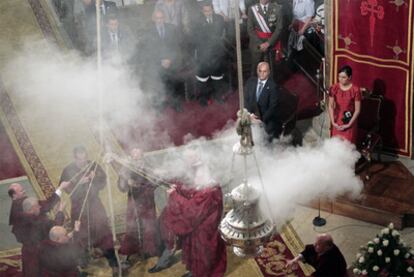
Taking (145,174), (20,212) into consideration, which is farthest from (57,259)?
(145,174)

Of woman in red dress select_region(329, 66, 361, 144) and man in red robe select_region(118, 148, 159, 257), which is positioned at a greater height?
woman in red dress select_region(329, 66, 361, 144)

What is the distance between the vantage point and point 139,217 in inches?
454

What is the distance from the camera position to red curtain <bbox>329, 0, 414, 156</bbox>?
12094 millimetres

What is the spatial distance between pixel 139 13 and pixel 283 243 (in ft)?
19.1

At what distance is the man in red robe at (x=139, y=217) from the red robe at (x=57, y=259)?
82 cm

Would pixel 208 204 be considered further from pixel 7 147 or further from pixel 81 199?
pixel 7 147

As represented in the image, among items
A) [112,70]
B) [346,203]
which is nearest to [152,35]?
[112,70]

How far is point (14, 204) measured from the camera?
36.7 ft

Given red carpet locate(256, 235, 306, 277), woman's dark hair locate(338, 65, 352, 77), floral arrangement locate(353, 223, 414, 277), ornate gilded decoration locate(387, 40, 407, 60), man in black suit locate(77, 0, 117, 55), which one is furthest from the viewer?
man in black suit locate(77, 0, 117, 55)

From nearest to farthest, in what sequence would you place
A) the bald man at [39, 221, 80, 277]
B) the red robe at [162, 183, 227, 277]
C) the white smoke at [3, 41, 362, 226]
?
1. the bald man at [39, 221, 80, 277]
2. the red robe at [162, 183, 227, 277]
3. the white smoke at [3, 41, 362, 226]

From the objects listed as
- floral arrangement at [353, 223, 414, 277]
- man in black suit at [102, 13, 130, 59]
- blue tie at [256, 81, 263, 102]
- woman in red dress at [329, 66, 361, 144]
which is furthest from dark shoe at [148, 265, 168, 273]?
man in black suit at [102, 13, 130, 59]

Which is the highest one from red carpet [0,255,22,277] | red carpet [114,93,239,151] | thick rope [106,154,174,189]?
thick rope [106,154,174,189]

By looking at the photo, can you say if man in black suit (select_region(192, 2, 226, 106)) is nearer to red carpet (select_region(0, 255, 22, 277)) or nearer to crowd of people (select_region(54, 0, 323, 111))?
crowd of people (select_region(54, 0, 323, 111))

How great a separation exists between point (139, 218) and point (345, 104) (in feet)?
9.48
